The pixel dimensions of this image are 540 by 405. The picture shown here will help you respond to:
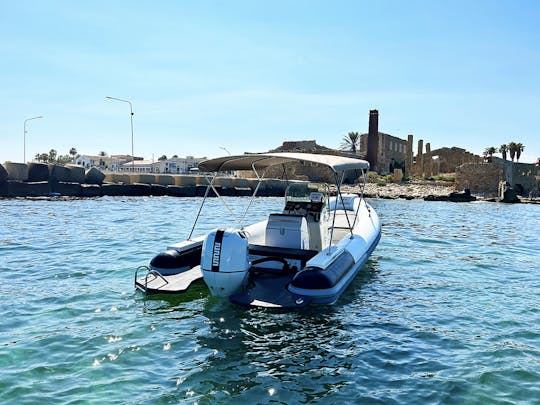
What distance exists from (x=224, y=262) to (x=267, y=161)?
3.48 m

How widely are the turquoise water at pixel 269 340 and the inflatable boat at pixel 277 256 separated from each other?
13.9 inches

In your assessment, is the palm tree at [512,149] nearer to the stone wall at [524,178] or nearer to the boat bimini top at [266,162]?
the stone wall at [524,178]

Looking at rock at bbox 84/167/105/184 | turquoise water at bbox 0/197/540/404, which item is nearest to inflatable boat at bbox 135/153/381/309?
turquoise water at bbox 0/197/540/404

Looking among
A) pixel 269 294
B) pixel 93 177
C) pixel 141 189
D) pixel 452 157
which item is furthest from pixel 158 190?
pixel 452 157

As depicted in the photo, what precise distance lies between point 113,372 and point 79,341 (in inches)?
45.6

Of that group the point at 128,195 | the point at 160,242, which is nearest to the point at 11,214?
the point at 160,242

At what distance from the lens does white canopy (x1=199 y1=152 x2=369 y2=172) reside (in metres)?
8.27

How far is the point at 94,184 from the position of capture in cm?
3609

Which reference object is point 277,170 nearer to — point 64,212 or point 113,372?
point 64,212

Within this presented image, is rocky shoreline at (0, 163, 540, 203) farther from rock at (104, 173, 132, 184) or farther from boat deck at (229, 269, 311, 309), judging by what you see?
boat deck at (229, 269, 311, 309)

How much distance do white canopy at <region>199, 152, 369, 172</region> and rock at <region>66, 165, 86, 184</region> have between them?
27.8m

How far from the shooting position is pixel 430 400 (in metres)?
4.92

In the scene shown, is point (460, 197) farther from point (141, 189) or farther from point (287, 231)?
point (287, 231)

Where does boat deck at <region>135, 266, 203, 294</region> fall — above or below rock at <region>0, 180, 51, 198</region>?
below
